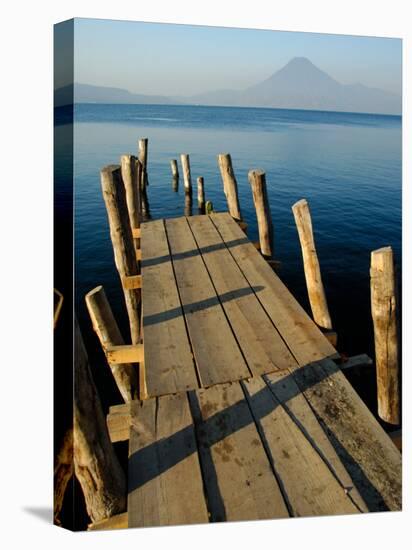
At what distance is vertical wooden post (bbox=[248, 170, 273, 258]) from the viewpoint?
20.2ft

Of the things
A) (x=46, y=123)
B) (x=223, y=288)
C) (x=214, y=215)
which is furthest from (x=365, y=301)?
(x=46, y=123)

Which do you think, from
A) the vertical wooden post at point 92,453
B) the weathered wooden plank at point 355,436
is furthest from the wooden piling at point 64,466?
the weathered wooden plank at point 355,436

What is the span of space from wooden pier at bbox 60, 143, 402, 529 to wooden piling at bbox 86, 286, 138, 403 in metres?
0.01

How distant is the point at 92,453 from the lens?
2.37m

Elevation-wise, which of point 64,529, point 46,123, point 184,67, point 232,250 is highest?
point 184,67

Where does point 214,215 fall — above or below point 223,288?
above

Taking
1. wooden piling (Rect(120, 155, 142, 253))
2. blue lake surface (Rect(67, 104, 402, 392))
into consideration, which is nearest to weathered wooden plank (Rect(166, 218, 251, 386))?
wooden piling (Rect(120, 155, 142, 253))

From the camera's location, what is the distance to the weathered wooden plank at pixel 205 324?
3.47 meters

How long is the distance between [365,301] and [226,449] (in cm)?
706

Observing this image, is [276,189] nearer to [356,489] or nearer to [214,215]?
[214,215]

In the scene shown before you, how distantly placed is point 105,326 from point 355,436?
7.82 ft

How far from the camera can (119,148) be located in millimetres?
25297

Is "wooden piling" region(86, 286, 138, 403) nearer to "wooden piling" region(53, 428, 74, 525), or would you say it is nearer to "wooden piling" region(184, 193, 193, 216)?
"wooden piling" region(53, 428, 74, 525)

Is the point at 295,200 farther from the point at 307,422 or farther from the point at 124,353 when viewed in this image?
the point at 307,422
